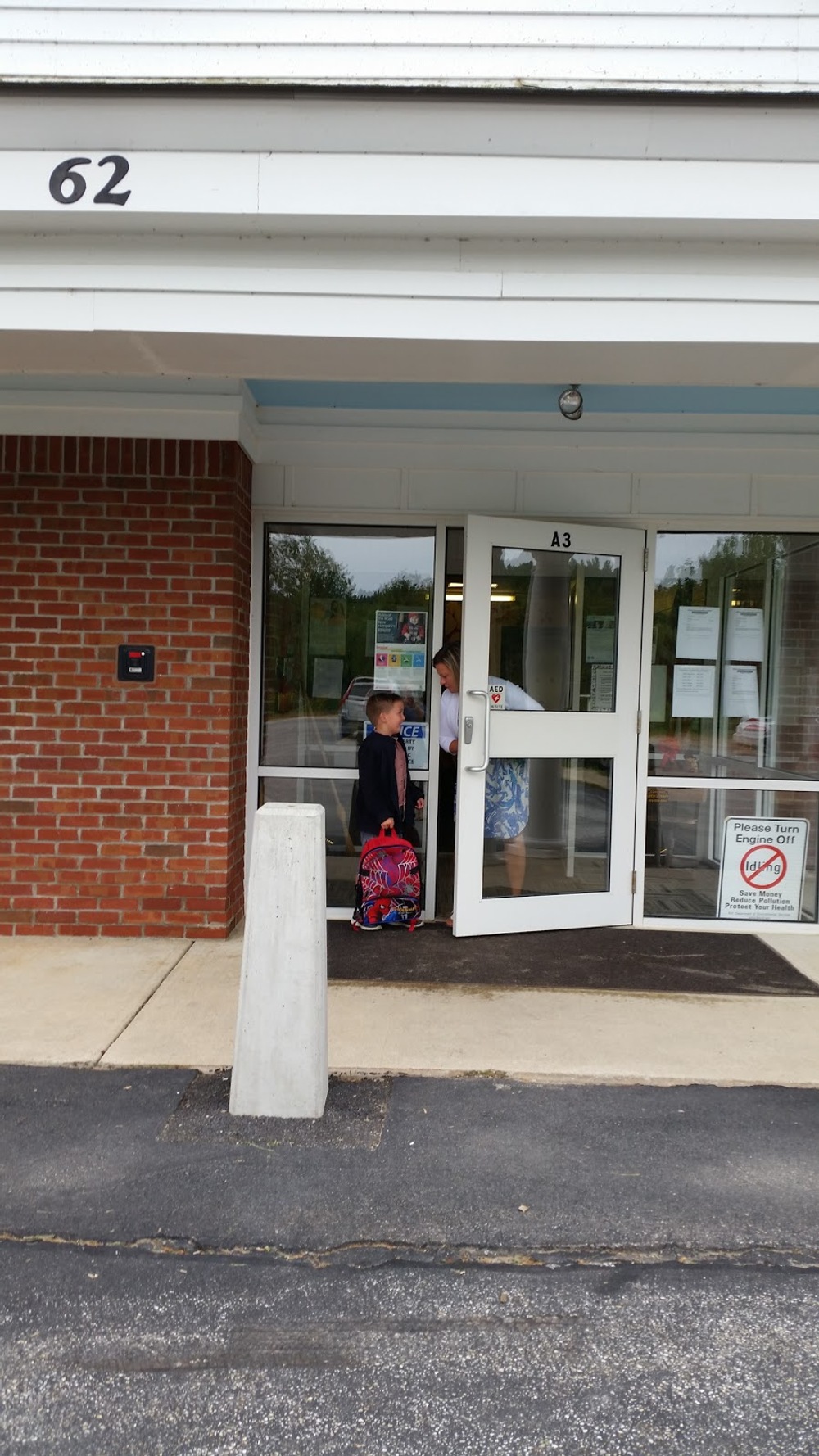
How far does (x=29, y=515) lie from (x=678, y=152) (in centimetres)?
378

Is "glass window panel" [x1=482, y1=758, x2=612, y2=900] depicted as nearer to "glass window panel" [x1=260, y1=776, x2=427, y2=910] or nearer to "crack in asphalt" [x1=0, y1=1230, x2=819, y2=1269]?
"glass window panel" [x1=260, y1=776, x2=427, y2=910]

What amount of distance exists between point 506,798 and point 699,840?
1343 mm

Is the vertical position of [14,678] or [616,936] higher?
[14,678]

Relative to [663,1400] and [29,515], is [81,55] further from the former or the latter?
[663,1400]

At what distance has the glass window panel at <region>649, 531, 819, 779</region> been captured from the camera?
6.10m

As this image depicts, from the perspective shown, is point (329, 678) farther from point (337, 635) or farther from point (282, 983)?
point (282, 983)

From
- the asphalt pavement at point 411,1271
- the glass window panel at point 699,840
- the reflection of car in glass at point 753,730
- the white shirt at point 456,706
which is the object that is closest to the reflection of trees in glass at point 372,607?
the white shirt at point 456,706

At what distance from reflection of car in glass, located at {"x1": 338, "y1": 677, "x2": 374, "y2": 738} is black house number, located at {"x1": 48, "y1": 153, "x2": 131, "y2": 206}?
303 cm

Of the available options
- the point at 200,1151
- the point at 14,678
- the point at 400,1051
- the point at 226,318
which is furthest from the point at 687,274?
the point at 14,678

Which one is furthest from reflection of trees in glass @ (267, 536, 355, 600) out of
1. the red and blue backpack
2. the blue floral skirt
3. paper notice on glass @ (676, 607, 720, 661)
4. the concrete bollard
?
the concrete bollard

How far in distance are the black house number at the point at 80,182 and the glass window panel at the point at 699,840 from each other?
4274 millimetres

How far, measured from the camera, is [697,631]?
6152 mm

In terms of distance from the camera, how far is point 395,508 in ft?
19.5

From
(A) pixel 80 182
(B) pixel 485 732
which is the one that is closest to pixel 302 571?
(B) pixel 485 732
